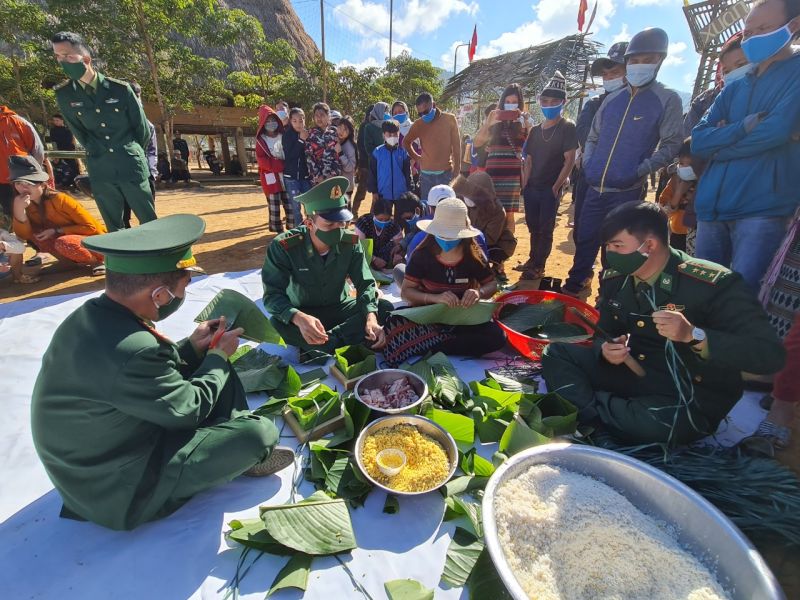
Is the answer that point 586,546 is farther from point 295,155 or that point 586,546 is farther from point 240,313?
point 295,155

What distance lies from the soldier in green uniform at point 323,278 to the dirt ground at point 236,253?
2.19m

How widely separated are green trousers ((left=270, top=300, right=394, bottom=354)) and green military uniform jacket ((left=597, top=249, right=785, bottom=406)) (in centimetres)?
158

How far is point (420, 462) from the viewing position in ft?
5.74

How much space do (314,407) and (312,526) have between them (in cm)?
73

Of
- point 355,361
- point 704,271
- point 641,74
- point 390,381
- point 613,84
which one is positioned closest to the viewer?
point 704,271

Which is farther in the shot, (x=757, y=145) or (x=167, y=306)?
(x=757, y=145)

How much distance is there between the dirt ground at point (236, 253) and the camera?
79.0 inches

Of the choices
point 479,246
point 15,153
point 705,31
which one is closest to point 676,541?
point 479,246

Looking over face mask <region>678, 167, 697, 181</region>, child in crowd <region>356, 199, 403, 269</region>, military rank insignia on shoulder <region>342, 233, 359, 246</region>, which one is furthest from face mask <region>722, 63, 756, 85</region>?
child in crowd <region>356, 199, 403, 269</region>

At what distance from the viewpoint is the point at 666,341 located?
198 cm

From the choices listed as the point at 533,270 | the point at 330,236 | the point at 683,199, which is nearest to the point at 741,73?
the point at 683,199

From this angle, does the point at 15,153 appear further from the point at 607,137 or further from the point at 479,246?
the point at 607,137

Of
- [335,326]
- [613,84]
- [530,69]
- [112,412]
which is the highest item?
[530,69]

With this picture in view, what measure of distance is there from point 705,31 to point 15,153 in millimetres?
11087
